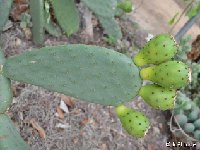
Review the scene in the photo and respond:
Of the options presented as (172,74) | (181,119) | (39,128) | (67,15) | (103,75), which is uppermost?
(172,74)

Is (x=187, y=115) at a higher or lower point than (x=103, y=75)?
lower

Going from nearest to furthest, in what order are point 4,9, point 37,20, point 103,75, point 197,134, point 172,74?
point 172,74 → point 103,75 → point 4,9 → point 37,20 → point 197,134

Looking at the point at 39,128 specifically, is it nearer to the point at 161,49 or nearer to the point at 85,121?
the point at 85,121

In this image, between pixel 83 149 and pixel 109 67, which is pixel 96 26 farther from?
pixel 109 67

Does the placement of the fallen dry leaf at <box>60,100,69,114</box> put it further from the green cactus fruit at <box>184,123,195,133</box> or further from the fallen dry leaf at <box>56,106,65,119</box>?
the green cactus fruit at <box>184,123,195,133</box>

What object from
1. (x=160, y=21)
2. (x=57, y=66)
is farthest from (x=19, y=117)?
(x=160, y=21)

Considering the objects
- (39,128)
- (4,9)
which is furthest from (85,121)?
(4,9)

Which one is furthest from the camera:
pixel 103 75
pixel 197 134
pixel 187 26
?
pixel 187 26
